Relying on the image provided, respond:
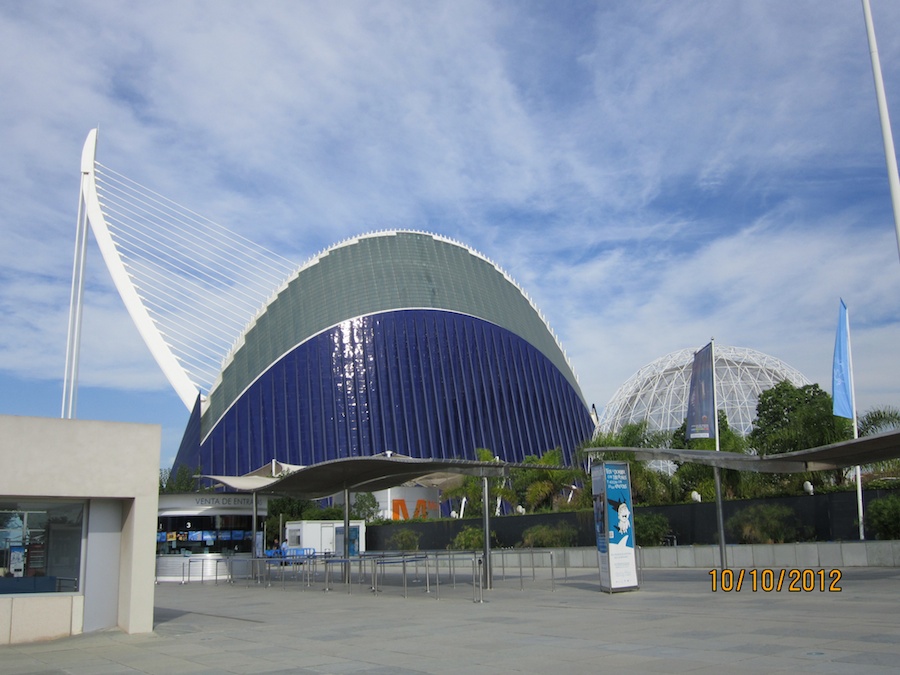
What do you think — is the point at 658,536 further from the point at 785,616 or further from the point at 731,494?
the point at 785,616

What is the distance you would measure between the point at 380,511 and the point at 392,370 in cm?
1083

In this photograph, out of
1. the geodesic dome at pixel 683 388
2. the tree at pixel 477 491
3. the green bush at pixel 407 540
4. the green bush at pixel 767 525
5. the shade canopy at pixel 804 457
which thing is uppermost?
the geodesic dome at pixel 683 388

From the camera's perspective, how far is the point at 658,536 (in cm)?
3050

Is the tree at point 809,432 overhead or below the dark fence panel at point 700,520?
overhead

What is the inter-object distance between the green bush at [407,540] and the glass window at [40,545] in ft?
98.2

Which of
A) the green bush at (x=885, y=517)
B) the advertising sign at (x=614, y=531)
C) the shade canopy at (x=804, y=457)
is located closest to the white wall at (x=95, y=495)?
the advertising sign at (x=614, y=531)

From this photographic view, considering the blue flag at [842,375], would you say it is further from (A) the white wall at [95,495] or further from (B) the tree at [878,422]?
(A) the white wall at [95,495]

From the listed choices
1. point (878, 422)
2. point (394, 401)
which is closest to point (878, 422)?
point (878, 422)

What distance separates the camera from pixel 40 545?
572 inches

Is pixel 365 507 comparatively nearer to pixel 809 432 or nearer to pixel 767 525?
pixel 809 432

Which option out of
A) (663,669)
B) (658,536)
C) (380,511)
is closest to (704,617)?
(663,669)

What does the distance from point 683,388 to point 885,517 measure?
30907 mm

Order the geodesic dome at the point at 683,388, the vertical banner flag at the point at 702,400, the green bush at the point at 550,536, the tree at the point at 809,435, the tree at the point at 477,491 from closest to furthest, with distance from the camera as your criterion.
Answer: the vertical banner flag at the point at 702,400 < the tree at the point at 809,435 < the green bush at the point at 550,536 < the tree at the point at 477,491 < the geodesic dome at the point at 683,388

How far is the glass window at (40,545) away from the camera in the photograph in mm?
14156
